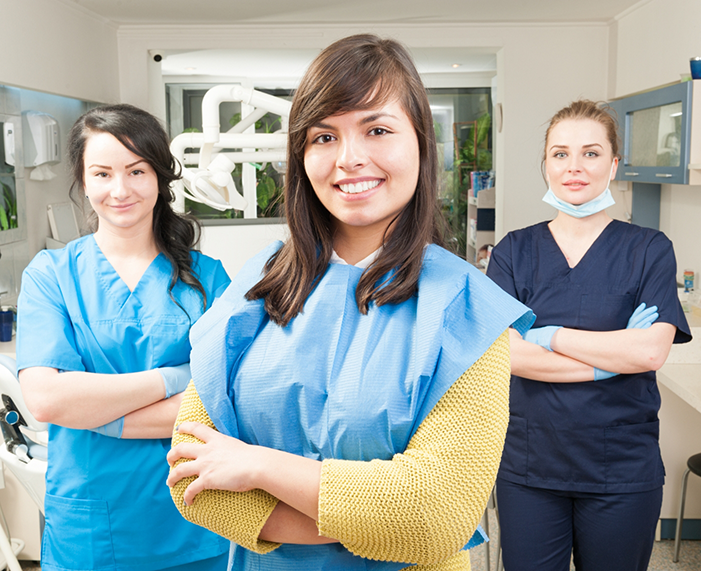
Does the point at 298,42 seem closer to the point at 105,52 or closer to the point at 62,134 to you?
the point at 105,52

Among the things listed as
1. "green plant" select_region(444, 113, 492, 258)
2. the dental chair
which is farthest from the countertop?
"green plant" select_region(444, 113, 492, 258)

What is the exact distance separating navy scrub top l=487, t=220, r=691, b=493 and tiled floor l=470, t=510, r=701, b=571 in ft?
3.21

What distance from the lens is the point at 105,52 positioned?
158 inches

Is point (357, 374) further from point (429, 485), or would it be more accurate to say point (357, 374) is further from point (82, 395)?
point (82, 395)

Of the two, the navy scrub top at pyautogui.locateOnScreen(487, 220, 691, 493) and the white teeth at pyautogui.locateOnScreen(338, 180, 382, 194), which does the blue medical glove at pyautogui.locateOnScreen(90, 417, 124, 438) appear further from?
the navy scrub top at pyautogui.locateOnScreen(487, 220, 691, 493)

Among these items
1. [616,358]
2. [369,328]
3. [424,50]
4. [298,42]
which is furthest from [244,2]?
[369,328]

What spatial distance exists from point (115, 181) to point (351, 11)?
2898 mm

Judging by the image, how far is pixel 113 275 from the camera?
1410mm

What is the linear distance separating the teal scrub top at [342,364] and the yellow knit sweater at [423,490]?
0.11 feet

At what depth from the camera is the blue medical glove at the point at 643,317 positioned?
1504 millimetres

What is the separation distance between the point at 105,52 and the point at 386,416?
153 inches

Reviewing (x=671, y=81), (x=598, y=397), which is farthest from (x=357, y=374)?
(x=671, y=81)

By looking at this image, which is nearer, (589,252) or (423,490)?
(423,490)

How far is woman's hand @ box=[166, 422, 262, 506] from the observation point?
0.82 m
